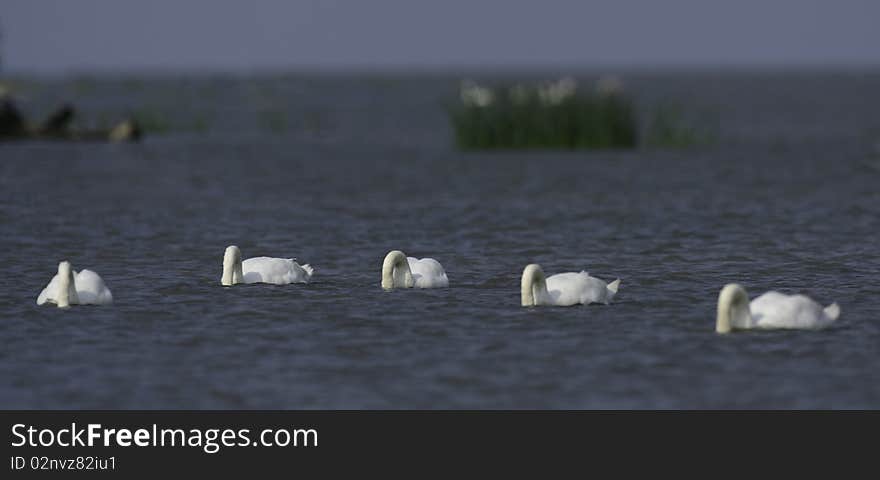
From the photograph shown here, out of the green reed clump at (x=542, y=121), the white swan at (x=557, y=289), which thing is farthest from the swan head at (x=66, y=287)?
the green reed clump at (x=542, y=121)

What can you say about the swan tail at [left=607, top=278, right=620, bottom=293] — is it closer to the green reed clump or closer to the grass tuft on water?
the grass tuft on water

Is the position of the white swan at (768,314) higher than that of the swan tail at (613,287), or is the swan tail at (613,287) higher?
the swan tail at (613,287)

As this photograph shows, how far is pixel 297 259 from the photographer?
2408 centimetres

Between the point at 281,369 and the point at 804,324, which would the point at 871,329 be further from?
the point at 281,369

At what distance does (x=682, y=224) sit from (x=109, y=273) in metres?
10.3

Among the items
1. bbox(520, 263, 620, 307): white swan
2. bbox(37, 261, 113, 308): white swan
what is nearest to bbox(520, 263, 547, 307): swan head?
bbox(520, 263, 620, 307): white swan

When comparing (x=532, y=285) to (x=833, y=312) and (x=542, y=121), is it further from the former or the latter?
(x=542, y=121)

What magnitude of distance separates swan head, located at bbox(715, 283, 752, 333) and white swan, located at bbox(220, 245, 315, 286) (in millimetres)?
5662

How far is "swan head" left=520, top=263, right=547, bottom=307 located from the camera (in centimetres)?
1817

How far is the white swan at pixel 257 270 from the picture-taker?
20.2 meters

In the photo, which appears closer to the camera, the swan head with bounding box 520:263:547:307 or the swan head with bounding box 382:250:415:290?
the swan head with bounding box 520:263:547:307

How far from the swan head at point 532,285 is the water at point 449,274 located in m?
0.15

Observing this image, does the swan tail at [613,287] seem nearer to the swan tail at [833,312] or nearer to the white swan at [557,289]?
the white swan at [557,289]
